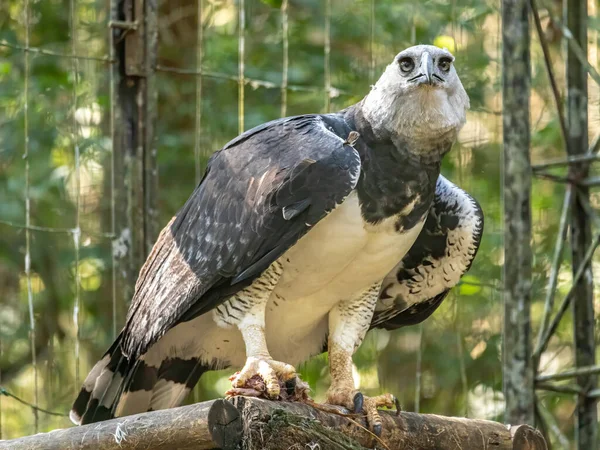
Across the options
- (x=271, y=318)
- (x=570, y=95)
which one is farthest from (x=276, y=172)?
(x=570, y=95)

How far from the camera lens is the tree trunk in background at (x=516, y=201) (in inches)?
216

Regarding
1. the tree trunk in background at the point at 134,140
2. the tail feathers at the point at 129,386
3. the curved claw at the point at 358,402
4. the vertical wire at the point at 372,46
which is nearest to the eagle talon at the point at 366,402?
the curved claw at the point at 358,402

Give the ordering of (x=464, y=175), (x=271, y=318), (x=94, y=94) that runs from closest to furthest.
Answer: (x=271, y=318) < (x=94, y=94) < (x=464, y=175)

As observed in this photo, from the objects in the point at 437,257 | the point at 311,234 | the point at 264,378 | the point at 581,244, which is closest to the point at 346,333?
the point at 437,257

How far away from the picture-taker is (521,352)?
5484 mm

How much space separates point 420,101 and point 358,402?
1132mm

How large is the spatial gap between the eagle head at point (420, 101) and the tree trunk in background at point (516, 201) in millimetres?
1536

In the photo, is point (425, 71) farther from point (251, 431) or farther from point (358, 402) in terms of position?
point (251, 431)

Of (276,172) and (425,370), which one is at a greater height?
(276,172)

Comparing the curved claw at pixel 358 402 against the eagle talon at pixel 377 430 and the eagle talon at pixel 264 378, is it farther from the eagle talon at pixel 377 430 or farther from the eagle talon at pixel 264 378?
the eagle talon at pixel 264 378

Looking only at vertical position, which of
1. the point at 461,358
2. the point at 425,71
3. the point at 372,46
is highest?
the point at 372,46

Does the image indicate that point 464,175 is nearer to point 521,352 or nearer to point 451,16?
point 451,16

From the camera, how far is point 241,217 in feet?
12.9

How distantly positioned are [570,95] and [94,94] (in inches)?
115
